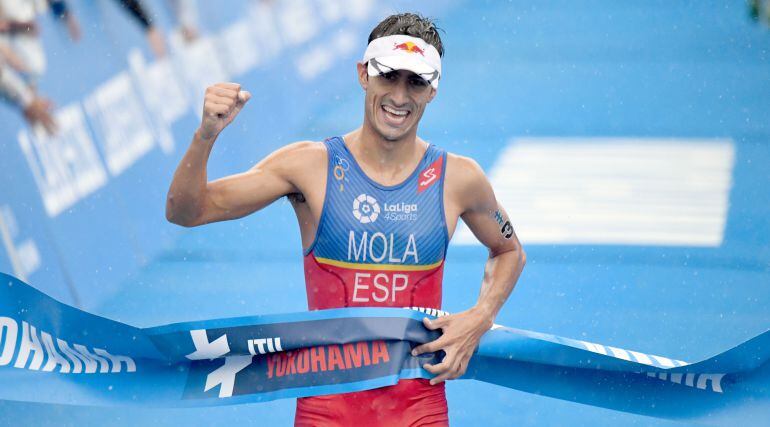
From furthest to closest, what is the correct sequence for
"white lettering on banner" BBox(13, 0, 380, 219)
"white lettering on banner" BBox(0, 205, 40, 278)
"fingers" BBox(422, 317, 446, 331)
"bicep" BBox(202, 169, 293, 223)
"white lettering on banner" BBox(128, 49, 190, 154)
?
"white lettering on banner" BBox(128, 49, 190, 154), "white lettering on banner" BBox(13, 0, 380, 219), "white lettering on banner" BBox(0, 205, 40, 278), "fingers" BBox(422, 317, 446, 331), "bicep" BBox(202, 169, 293, 223)

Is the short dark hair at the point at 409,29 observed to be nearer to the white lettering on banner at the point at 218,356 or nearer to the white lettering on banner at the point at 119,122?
the white lettering on banner at the point at 218,356

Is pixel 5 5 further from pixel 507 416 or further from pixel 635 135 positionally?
pixel 635 135

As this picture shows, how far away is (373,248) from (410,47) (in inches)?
28.2

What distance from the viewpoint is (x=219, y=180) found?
409 centimetres

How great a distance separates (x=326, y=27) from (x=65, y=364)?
345 inches

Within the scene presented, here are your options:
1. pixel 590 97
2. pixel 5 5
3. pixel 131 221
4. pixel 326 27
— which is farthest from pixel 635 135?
pixel 5 5

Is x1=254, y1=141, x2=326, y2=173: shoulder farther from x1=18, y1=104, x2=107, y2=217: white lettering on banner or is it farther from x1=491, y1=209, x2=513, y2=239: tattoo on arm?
x1=18, y1=104, x2=107, y2=217: white lettering on banner

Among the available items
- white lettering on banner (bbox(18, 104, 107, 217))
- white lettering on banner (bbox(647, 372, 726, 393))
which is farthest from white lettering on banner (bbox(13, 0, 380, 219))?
white lettering on banner (bbox(647, 372, 726, 393))

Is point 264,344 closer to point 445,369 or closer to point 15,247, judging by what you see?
point 445,369

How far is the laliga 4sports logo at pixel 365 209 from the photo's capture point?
418 centimetres

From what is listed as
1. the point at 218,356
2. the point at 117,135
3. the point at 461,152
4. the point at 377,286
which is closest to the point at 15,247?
the point at 117,135

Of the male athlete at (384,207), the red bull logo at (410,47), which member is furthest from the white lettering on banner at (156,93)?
the red bull logo at (410,47)

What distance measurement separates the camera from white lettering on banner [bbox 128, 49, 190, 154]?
8.37 metres

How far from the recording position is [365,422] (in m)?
4.14
